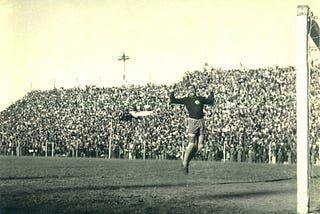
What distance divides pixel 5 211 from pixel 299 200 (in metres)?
3.92

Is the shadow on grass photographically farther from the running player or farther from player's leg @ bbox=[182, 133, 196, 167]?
the running player

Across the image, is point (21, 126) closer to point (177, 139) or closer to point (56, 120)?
point (56, 120)

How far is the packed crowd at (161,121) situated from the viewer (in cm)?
2909

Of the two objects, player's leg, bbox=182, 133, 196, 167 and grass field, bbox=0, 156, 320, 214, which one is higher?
player's leg, bbox=182, 133, 196, 167

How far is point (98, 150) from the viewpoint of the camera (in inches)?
1476

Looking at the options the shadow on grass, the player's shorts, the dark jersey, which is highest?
the dark jersey

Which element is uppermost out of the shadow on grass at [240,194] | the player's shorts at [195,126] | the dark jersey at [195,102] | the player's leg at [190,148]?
the dark jersey at [195,102]

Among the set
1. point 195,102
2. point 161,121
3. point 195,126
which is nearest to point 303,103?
point 195,102

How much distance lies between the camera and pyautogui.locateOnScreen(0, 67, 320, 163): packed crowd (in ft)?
95.5

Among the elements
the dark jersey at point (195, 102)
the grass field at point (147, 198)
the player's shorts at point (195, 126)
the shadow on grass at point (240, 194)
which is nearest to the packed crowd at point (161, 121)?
the player's shorts at point (195, 126)

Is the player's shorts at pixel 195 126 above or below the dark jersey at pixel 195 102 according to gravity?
below

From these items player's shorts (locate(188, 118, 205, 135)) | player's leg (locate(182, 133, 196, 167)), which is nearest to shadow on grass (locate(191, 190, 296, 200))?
player's leg (locate(182, 133, 196, 167))

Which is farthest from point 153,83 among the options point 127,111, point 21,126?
point 21,126

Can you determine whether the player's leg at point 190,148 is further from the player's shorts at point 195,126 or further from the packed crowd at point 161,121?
the packed crowd at point 161,121
